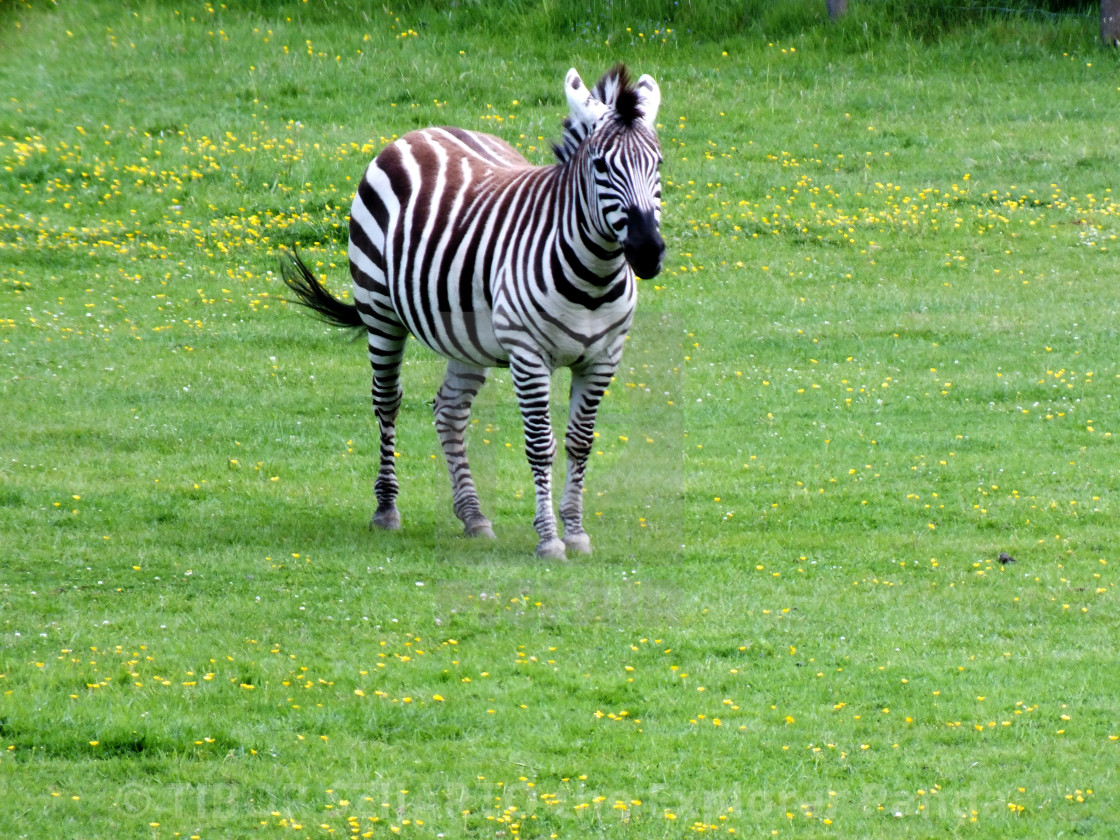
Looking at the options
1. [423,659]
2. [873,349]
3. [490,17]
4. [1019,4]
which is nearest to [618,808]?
[423,659]

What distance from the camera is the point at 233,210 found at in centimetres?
1967

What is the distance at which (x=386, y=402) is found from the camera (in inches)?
421

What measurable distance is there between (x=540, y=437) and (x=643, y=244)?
180 centimetres

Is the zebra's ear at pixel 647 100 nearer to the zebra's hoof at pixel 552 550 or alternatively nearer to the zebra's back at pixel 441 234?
the zebra's back at pixel 441 234

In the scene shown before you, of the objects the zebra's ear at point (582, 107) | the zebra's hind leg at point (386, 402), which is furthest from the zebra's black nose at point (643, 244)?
the zebra's hind leg at point (386, 402)

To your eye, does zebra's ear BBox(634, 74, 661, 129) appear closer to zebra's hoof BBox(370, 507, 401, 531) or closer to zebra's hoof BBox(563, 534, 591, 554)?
zebra's hoof BBox(563, 534, 591, 554)

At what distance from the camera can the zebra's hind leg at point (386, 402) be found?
10.4 meters

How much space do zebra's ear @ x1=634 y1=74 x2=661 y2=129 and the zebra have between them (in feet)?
0.05

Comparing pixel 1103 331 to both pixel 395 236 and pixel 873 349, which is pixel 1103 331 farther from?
pixel 395 236

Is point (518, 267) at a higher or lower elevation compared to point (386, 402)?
higher

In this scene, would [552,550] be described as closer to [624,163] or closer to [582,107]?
[624,163]

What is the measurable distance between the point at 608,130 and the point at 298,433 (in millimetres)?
5359

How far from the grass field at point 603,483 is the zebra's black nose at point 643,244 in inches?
79.6

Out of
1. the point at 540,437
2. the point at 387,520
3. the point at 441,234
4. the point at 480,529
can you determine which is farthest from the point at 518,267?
the point at 387,520
